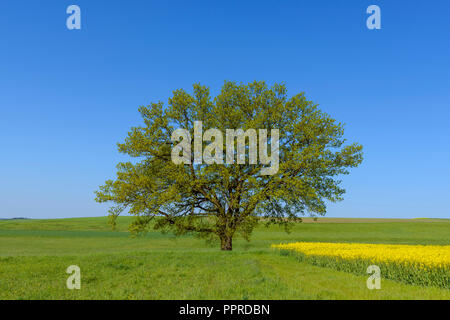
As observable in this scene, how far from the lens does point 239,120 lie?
1199 inches

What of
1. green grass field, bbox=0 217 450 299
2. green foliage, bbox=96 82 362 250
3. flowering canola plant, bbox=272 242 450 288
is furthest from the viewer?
green foliage, bbox=96 82 362 250

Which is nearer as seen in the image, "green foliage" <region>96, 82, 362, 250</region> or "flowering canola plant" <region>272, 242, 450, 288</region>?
"flowering canola plant" <region>272, 242, 450, 288</region>

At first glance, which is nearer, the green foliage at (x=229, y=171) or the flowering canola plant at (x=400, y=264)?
the flowering canola plant at (x=400, y=264)

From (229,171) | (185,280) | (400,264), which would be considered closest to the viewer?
(185,280)

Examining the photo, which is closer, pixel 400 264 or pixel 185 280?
pixel 185 280

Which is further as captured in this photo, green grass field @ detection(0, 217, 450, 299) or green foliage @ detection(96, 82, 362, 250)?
green foliage @ detection(96, 82, 362, 250)

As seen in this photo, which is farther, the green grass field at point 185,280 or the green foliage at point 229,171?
the green foliage at point 229,171

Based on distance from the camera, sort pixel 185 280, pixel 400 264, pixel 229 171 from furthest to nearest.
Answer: pixel 229 171 → pixel 400 264 → pixel 185 280

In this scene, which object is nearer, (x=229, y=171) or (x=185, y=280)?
(x=185, y=280)

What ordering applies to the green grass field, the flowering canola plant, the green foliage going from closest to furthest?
the green grass field → the flowering canola plant → the green foliage

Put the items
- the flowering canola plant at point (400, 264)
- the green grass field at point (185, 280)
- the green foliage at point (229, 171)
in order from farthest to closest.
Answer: the green foliage at point (229, 171)
the flowering canola plant at point (400, 264)
the green grass field at point (185, 280)

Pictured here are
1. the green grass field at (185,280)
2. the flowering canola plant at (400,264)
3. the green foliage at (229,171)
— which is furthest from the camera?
the green foliage at (229,171)
